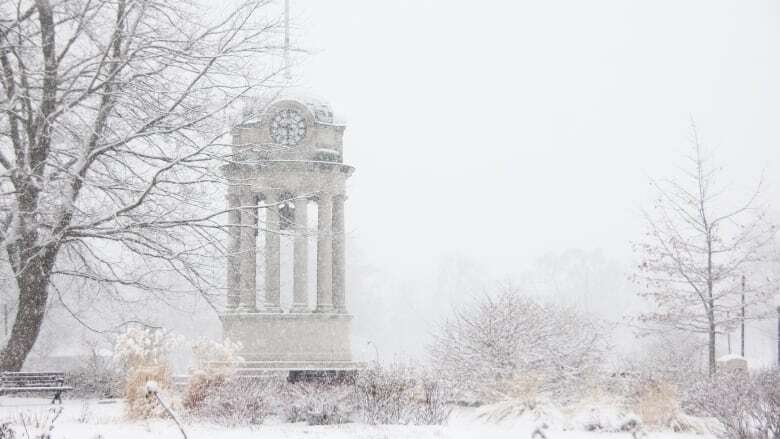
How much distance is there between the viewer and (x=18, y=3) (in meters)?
13.4

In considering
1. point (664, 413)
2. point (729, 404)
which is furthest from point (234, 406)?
point (729, 404)

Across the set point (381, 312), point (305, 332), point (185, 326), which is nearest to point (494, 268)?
point (381, 312)

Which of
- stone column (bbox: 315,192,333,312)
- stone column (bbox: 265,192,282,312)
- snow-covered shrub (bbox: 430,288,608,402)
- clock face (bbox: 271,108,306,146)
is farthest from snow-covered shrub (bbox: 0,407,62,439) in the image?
clock face (bbox: 271,108,306,146)

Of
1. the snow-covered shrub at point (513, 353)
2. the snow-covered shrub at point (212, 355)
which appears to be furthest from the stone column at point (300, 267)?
the snow-covered shrub at point (212, 355)

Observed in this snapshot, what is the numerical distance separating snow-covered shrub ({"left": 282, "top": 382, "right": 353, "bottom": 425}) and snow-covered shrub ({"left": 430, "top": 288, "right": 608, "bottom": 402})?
4135mm

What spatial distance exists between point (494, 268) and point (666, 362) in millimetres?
100869

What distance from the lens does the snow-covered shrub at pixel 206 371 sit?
1477cm

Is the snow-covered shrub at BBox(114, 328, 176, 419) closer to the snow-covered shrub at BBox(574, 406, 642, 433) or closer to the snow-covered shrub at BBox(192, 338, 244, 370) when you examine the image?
the snow-covered shrub at BBox(192, 338, 244, 370)

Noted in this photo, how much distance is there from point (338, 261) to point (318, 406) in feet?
33.5

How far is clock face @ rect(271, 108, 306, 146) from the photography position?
23.5 m

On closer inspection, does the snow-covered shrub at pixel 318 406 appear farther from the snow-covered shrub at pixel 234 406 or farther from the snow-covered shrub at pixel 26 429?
the snow-covered shrub at pixel 26 429

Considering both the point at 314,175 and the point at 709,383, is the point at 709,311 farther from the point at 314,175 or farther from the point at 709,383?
the point at 314,175

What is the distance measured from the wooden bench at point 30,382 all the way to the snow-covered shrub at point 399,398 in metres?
4.74

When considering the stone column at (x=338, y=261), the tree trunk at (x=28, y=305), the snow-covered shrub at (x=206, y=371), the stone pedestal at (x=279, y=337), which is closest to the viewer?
the tree trunk at (x=28, y=305)
